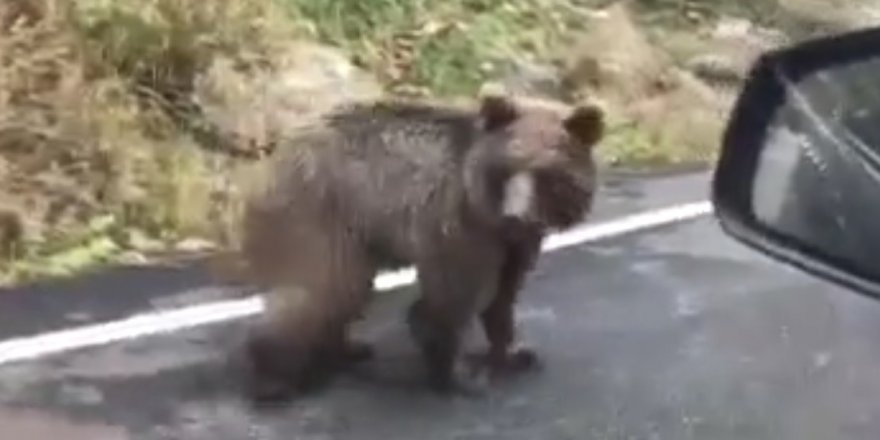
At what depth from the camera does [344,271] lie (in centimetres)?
393

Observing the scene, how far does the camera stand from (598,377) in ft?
9.98

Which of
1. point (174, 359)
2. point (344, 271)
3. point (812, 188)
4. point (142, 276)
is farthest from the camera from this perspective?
point (142, 276)

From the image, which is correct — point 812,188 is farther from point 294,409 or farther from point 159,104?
point 159,104

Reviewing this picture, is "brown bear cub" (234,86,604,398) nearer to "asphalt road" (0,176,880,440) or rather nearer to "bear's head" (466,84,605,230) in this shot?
"bear's head" (466,84,605,230)

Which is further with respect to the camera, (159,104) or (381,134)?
(159,104)

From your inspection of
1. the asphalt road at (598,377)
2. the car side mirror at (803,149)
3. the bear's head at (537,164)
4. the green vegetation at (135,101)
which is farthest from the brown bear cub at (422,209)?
the green vegetation at (135,101)

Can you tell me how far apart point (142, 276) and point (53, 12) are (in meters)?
4.13

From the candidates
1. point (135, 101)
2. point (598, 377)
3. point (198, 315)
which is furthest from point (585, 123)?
point (135, 101)

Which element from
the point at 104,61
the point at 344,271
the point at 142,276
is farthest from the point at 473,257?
the point at 104,61

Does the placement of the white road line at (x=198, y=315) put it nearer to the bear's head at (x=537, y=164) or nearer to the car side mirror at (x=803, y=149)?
the bear's head at (x=537, y=164)

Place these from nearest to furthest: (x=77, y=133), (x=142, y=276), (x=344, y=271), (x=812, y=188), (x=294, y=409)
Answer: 1. (x=812, y=188)
2. (x=294, y=409)
3. (x=344, y=271)
4. (x=142, y=276)
5. (x=77, y=133)

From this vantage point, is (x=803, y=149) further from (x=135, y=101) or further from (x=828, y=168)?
(x=135, y=101)

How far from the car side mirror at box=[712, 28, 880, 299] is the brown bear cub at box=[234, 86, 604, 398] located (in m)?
1.49

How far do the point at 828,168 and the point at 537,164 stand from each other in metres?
1.84
